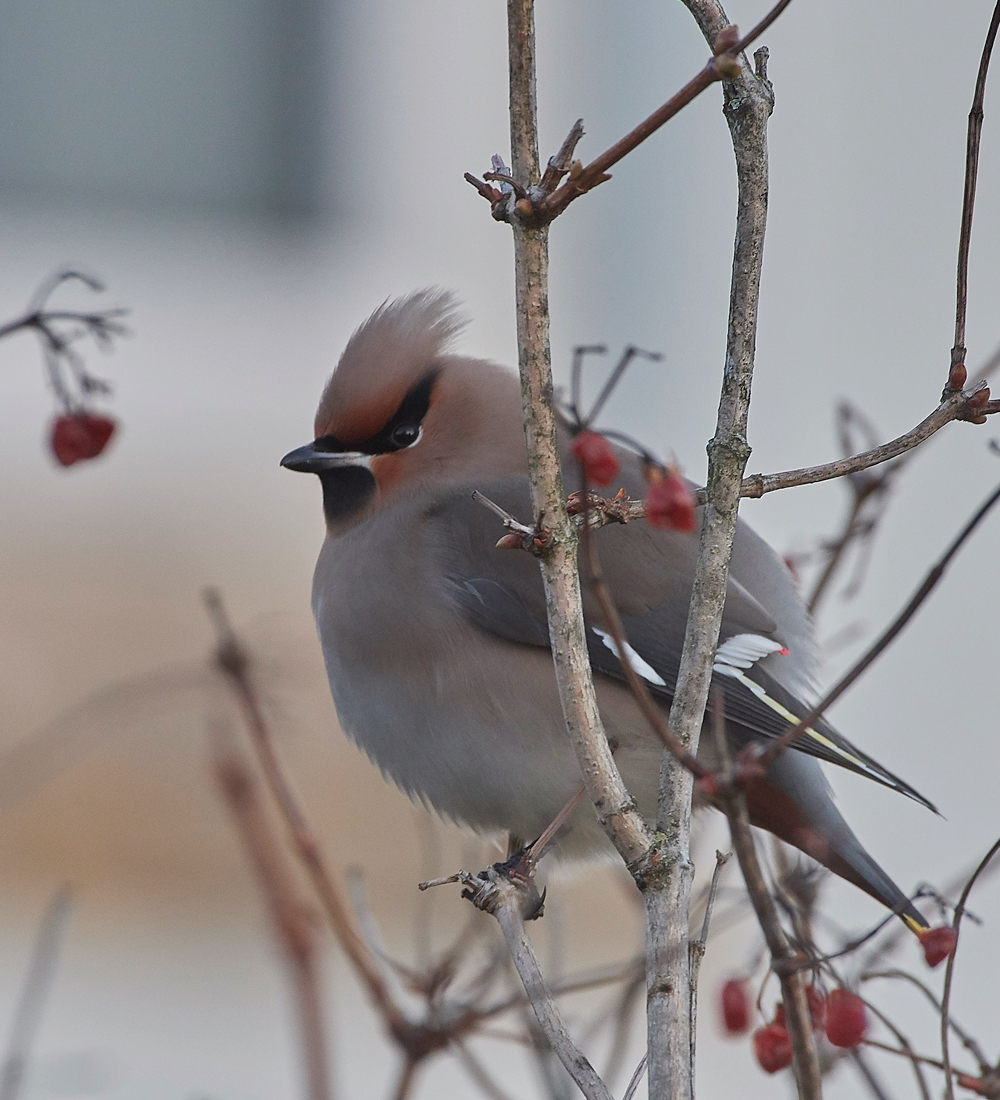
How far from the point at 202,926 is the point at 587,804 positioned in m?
3.51

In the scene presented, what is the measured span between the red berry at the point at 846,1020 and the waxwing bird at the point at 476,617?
487 mm

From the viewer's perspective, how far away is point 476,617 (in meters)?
2.60

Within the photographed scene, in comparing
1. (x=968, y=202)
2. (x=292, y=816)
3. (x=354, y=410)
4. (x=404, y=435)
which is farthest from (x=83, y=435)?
(x=968, y=202)

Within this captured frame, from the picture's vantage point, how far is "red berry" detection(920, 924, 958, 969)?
173 centimetres

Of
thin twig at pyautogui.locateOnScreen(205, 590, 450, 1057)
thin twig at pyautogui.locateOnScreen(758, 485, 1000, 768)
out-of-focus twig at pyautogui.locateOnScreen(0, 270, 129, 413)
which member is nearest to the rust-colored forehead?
out-of-focus twig at pyautogui.locateOnScreen(0, 270, 129, 413)

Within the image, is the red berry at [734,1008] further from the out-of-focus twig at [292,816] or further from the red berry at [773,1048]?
the out-of-focus twig at [292,816]

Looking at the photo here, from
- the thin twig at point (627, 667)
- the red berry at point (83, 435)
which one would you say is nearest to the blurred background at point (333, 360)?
the red berry at point (83, 435)

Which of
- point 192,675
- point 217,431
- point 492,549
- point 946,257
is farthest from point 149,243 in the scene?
point 192,675

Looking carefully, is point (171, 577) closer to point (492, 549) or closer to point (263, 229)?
point (263, 229)

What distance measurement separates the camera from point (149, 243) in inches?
248

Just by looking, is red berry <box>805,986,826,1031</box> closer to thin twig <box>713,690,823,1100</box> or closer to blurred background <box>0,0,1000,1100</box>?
thin twig <box>713,690,823,1100</box>

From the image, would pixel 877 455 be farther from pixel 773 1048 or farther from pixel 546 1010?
pixel 773 1048

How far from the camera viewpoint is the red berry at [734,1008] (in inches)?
A: 89.8

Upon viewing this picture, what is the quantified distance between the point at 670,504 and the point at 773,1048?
90cm
